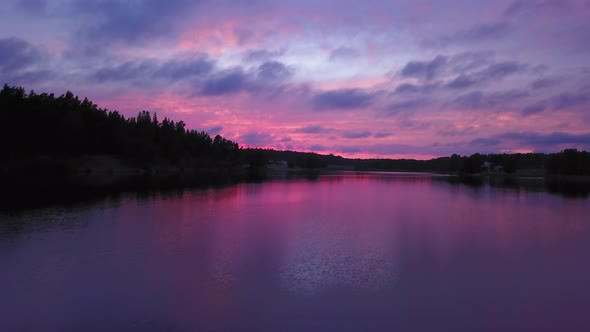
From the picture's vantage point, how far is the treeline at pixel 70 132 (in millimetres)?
65375

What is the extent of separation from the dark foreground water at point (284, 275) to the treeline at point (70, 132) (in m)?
52.0

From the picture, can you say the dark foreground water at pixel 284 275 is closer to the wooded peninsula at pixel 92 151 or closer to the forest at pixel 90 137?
the wooded peninsula at pixel 92 151

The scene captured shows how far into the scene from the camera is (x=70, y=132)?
7312 cm

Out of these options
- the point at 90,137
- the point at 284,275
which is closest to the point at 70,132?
the point at 90,137

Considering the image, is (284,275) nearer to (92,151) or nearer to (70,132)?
(70,132)

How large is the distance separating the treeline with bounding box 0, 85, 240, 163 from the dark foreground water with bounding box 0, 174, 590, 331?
52.0m

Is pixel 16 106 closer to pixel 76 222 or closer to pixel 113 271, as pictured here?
pixel 76 222

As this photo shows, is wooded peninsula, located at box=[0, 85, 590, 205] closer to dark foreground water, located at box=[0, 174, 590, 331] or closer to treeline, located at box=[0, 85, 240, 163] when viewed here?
treeline, located at box=[0, 85, 240, 163]

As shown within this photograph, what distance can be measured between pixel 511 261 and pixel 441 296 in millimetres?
6375

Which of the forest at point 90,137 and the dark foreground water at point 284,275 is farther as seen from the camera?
the forest at point 90,137

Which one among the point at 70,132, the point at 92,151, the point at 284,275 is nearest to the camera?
the point at 284,275

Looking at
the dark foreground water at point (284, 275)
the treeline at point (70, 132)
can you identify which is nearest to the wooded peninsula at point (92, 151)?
the treeline at point (70, 132)

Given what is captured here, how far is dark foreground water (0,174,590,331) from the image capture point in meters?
9.40

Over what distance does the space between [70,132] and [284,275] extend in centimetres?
7455
